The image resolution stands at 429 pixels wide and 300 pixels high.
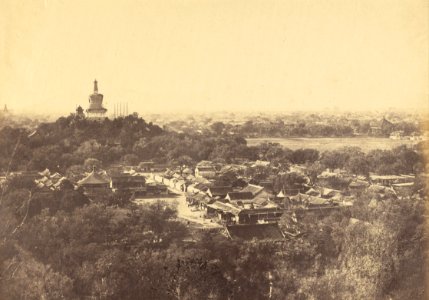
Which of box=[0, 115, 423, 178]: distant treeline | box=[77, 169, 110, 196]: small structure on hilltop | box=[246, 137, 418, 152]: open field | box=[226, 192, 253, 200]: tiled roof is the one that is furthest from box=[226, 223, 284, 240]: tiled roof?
box=[77, 169, 110, 196]: small structure on hilltop

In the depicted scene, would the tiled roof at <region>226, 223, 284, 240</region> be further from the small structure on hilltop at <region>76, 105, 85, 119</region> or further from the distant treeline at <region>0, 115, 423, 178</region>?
the small structure on hilltop at <region>76, 105, 85, 119</region>

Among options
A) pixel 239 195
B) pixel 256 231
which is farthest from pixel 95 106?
pixel 256 231

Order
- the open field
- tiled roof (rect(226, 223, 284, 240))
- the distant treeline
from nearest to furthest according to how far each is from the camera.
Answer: the distant treeline, tiled roof (rect(226, 223, 284, 240)), the open field

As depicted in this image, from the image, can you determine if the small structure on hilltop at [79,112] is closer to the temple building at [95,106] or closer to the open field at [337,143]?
the temple building at [95,106]

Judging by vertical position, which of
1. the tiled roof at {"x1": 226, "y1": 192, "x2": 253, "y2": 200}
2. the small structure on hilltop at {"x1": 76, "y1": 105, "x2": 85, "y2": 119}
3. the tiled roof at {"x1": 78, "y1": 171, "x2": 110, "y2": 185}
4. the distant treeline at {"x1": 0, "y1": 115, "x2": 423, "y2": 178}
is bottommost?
the tiled roof at {"x1": 226, "y1": 192, "x2": 253, "y2": 200}

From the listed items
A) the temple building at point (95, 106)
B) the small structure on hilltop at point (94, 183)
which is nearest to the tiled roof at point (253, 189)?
the small structure on hilltop at point (94, 183)

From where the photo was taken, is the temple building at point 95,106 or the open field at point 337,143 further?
the open field at point 337,143
